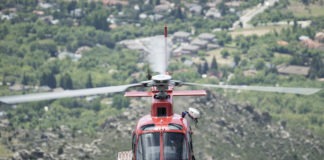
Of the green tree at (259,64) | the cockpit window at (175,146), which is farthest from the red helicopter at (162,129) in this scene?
the green tree at (259,64)

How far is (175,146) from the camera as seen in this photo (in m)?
44.8

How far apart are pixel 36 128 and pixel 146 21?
64.2 meters

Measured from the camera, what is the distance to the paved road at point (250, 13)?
15806 cm

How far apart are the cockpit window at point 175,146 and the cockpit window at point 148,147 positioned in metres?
0.31

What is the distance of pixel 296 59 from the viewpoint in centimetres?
13200

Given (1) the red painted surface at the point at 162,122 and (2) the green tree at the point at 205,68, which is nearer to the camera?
(1) the red painted surface at the point at 162,122

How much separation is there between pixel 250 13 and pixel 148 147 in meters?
120

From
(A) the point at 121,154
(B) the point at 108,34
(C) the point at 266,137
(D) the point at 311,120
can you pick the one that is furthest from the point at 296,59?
(A) the point at 121,154

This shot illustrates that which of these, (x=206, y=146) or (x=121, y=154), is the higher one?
(x=121, y=154)

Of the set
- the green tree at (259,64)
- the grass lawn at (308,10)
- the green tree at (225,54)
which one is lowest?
the green tree at (259,64)

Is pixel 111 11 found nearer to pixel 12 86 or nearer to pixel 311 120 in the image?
pixel 12 86

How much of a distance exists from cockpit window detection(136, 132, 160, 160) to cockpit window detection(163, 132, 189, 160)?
12.2 inches

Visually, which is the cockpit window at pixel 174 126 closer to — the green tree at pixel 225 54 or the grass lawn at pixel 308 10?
the green tree at pixel 225 54

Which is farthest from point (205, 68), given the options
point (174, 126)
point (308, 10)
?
point (174, 126)
